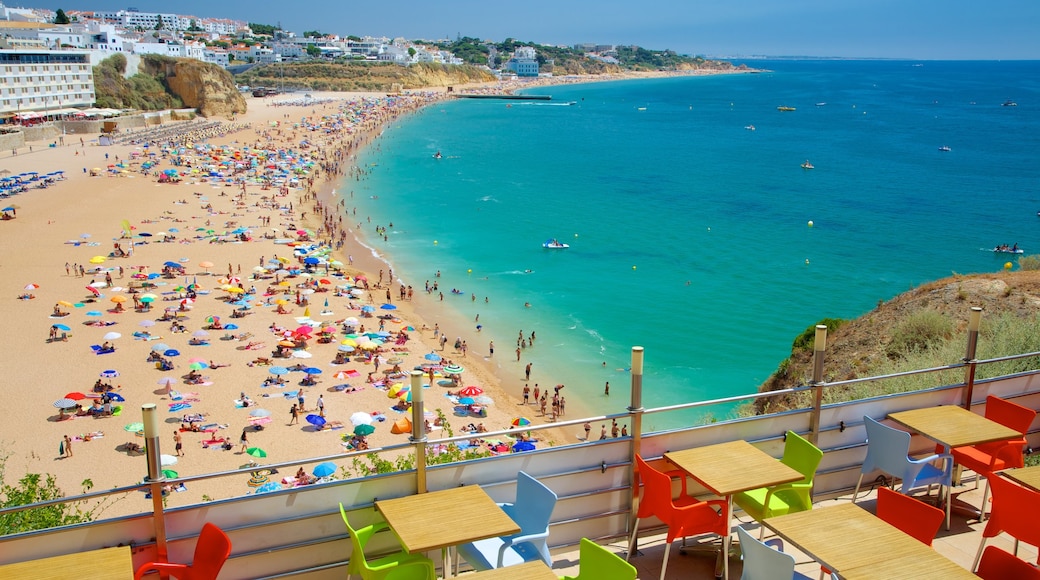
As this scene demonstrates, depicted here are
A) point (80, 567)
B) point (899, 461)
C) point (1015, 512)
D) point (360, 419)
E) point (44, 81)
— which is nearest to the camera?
point (80, 567)

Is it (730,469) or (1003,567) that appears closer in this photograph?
(1003,567)

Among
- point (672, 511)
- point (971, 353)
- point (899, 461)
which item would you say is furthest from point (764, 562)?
point (971, 353)

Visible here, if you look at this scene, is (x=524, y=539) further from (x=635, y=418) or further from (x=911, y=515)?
(x=911, y=515)

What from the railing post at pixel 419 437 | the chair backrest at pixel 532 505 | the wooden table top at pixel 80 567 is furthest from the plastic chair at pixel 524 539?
the wooden table top at pixel 80 567

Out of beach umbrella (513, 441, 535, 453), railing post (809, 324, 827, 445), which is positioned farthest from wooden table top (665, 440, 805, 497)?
beach umbrella (513, 441, 535, 453)

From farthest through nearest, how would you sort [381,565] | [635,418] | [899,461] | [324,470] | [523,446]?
[523,446]
[324,470]
[899,461]
[635,418]
[381,565]

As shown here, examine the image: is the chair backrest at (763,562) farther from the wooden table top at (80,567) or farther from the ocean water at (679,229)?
the ocean water at (679,229)

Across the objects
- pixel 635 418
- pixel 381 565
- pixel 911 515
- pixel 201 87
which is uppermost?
pixel 201 87

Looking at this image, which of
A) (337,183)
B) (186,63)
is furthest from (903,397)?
(186,63)
